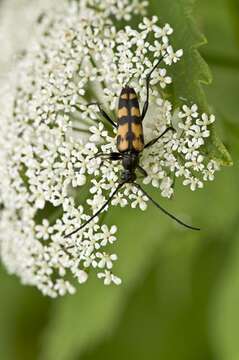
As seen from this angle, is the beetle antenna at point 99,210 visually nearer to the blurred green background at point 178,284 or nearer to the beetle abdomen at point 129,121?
the beetle abdomen at point 129,121

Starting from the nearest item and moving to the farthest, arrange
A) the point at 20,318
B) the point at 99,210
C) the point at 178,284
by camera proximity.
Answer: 1. the point at 99,210
2. the point at 178,284
3. the point at 20,318

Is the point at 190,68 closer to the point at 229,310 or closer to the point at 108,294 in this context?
the point at 229,310

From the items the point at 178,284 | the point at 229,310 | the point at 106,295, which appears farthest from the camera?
the point at 178,284

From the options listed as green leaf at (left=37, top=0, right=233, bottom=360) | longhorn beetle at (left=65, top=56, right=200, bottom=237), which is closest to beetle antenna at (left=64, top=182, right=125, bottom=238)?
longhorn beetle at (left=65, top=56, right=200, bottom=237)

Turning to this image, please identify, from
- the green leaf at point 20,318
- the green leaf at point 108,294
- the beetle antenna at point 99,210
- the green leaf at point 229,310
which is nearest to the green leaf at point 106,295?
the green leaf at point 108,294

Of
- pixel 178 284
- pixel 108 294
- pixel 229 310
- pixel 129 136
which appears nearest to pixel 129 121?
pixel 129 136

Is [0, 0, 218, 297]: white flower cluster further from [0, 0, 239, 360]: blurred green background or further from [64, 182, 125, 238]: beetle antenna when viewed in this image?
[0, 0, 239, 360]: blurred green background

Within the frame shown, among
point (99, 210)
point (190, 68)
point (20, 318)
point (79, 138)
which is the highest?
point (190, 68)
